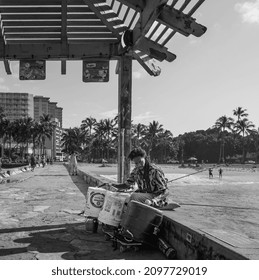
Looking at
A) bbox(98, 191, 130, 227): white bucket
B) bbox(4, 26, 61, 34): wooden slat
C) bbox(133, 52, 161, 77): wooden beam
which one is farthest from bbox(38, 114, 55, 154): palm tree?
bbox(98, 191, 130, 227): white bucket

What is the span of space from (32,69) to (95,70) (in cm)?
147

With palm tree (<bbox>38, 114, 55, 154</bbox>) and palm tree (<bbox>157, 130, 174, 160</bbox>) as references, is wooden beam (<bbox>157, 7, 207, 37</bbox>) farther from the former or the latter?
palm tree (<bbox>157, 130, 174, 160</bbox>)

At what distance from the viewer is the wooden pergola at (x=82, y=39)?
24.8 ft

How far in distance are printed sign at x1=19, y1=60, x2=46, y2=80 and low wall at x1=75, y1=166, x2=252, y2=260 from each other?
4.82 m

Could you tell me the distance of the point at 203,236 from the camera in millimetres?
3691

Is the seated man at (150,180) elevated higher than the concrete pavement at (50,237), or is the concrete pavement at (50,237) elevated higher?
the seated man at (150,180)

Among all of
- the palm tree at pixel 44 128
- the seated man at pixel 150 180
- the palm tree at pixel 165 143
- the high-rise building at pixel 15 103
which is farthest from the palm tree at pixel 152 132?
the seated man at pixel 150 180

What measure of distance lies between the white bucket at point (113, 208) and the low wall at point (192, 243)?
663 millimetres

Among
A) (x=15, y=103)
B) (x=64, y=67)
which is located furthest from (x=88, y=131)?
(x=64, y=67)

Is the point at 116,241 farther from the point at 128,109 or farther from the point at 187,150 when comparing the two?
the point at 187,150

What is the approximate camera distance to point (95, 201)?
220 inches

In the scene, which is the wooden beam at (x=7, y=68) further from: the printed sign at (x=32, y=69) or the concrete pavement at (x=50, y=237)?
the concrete pavement at (x=50, y=237)

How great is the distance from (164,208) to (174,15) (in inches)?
127
